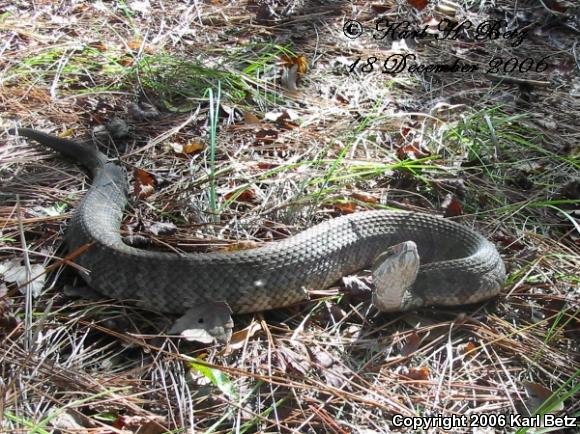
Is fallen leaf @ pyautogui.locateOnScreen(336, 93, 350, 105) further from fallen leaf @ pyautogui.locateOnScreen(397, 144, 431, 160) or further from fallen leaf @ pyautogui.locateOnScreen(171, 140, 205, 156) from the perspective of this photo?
fallen leaf @ pyautogui.locateOnScreen(171, 140, 205, 156)

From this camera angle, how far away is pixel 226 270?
350 centimetres

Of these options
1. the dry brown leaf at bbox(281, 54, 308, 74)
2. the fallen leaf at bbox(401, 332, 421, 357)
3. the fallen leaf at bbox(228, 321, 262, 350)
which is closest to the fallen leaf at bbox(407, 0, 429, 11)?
the dry brown leaf at bbox(281, 54, 308, 74)

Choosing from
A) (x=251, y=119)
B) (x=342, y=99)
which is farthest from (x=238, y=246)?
(x=342, y=99)

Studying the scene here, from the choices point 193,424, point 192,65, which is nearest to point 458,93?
point 192,65

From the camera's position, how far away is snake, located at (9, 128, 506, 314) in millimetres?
3477

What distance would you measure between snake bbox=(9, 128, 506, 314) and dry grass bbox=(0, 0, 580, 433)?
0.11 m

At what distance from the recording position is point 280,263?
3.61 metres

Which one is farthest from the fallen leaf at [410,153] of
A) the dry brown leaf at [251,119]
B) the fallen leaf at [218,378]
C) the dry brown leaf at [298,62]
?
the fallen leaf at [218,378]

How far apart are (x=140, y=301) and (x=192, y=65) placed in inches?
96.6

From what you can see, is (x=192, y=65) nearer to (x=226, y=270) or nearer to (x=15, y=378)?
(x=226, y=270)

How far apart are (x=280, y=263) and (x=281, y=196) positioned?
79cm

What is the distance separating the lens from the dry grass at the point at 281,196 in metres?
2.98

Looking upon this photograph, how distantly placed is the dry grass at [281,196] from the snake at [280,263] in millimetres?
109

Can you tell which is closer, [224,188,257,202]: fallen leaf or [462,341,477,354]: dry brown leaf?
[462,341,477,354]: dry brown leaf
